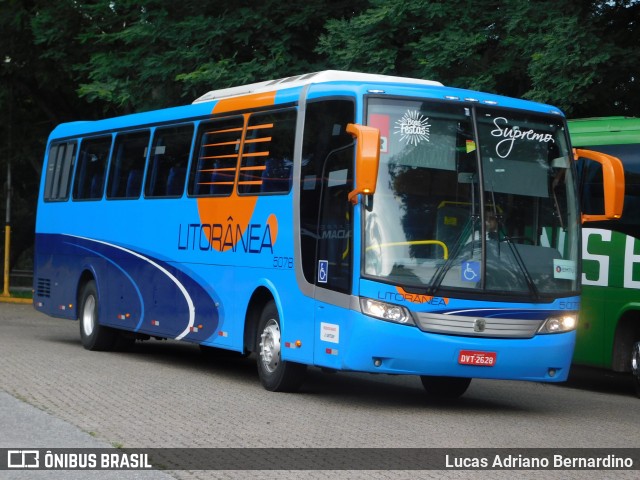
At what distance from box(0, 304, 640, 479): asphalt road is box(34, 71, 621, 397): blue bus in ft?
1.80

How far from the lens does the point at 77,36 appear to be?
28.1 metres

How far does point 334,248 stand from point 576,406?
3.58m

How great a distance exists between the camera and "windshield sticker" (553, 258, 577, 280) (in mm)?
13453

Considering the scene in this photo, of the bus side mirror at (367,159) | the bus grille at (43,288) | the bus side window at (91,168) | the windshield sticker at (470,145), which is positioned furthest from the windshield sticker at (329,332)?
the bus grille at (43,288)

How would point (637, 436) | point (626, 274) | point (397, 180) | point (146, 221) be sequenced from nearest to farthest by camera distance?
point (637, 436)
point (397, 180)
point (626, 274)
point (146, 221)

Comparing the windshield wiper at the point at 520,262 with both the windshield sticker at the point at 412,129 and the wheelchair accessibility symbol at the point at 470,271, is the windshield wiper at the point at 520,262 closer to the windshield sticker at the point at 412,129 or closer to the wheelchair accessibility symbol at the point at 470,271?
the wheelchair accessibility symbol at the point at 470,271

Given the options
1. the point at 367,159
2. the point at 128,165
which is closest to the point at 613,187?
the point at 367,159

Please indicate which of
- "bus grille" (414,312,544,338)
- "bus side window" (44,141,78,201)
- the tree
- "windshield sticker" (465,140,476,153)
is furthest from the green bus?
"bus side window" (44,141,78,201)

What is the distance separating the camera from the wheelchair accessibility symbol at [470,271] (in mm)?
12953

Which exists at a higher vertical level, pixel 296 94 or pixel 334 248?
pixel 296 94

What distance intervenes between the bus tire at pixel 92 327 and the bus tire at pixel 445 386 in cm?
644

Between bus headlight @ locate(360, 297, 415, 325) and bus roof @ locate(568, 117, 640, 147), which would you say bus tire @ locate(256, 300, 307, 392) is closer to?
bus headlight @ locate(360, 297, 415, 325)

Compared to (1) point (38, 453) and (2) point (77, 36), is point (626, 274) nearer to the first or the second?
(1) point (38, 453)

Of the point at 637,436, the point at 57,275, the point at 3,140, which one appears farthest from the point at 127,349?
the point at 3,140
